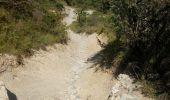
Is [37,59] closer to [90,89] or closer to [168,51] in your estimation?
[90,89]

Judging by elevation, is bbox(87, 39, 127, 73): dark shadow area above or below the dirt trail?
above

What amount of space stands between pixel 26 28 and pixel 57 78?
126 inches

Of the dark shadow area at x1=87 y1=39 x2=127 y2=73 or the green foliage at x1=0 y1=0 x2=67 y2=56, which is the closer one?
the dark shadow area at x1=87 y1=39 x2=127 y2=73

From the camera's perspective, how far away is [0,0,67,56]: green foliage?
13.2 meters

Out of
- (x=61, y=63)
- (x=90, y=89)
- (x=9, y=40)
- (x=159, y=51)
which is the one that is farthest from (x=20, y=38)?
(x=159, y=51)

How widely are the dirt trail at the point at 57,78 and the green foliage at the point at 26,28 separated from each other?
20.5 inches

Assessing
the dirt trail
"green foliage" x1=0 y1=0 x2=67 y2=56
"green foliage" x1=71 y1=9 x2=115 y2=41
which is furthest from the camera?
"green foliage" x1=71 y1=9 x2=115 y2=41

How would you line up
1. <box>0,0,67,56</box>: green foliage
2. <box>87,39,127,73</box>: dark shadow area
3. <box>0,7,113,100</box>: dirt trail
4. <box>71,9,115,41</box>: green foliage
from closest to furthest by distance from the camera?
<box>0,7,113,100</box>: dirt trail → <box>87,39,127,73</box>: dark shadow area → <box>0,0,67,56</box>: green foliage → <box>71,9,115,41</box>: green foliage

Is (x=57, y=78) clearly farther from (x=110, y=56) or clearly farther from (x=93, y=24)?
(x=93, y=24)

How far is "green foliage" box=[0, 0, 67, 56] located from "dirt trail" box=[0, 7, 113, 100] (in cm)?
52

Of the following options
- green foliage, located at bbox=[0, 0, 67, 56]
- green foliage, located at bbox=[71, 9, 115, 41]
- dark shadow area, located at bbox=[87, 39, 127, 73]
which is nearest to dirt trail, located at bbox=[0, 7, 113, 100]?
dark shadow area, located at bbox=[87, 39, 127, 73]

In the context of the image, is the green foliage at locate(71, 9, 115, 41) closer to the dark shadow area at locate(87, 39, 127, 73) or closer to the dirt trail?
the dark shadow area at locate(87, 39, 127, 73)

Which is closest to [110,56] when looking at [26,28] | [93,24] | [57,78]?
[57,78]

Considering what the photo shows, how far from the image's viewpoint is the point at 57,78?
41.5 ft
